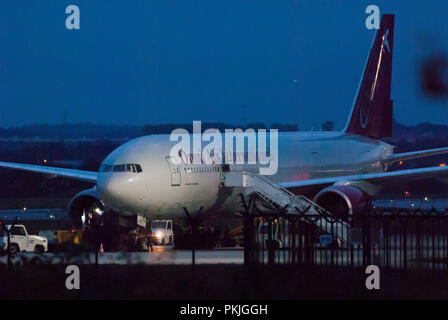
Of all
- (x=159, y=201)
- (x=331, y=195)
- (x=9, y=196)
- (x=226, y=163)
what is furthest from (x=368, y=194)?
(x=9, y=196)

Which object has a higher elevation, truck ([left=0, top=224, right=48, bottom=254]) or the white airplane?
the white airplane

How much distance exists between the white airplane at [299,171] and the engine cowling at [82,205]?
1.5 inches

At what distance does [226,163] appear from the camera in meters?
39.3

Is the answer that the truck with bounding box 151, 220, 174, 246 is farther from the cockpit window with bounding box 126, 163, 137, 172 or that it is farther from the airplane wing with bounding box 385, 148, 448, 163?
the airplane wing with bounding box 385, 148, 448, 163

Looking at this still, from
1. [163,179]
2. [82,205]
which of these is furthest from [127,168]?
[82,205]

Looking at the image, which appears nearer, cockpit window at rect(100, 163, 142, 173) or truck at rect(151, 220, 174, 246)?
cockpit window at rect(100, 163, 142, 173)

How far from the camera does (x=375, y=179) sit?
40094mm

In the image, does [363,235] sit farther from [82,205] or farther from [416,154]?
[416,154]

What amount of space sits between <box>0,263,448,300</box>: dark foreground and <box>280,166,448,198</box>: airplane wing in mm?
16466

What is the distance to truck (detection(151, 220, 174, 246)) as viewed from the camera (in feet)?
136

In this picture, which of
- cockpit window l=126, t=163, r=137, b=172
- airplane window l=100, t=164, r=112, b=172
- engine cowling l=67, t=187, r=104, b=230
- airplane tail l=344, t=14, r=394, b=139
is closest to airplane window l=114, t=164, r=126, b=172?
cockpit window l=126, t=163, r=137, b=172

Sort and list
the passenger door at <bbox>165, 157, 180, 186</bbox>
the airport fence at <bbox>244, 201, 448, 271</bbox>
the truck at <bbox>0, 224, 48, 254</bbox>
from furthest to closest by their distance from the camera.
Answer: the truck at <bbox>0, 224, 48, 254</bbox> < the passenger door at <bbox>165, 157, 180, 186</bbox> < the airport fence at <bbox>244, 201, 448, 271</bbox>

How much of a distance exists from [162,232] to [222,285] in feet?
68.1

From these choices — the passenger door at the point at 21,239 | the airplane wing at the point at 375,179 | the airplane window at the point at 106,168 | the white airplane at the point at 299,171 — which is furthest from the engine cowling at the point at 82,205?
the airplane wing at the point at 375,179
